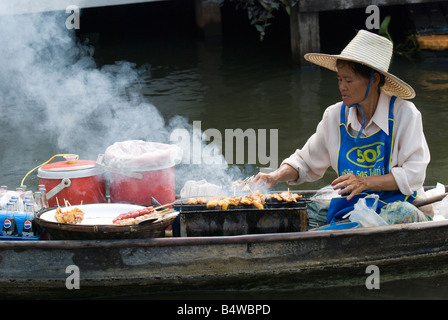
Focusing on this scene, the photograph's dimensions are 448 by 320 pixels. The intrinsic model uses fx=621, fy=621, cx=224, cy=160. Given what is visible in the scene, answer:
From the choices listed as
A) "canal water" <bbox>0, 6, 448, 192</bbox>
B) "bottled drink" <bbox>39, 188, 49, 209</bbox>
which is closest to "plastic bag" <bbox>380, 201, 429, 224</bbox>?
"bottled drink" <bbox>39, 188, 49, 209</bbox>

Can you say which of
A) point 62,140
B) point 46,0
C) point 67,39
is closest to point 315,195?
point 62,140

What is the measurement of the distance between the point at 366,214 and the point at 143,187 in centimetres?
165

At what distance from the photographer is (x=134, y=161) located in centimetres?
459

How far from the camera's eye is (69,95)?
1073 centimetres

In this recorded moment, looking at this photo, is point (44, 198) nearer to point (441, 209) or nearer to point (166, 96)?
point (441, 209)

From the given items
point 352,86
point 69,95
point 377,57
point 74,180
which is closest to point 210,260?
point 74,180

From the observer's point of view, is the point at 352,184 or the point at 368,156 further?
the point at 368,156

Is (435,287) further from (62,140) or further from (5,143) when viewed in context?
(5,143)

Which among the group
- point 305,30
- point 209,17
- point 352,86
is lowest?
point 352,86

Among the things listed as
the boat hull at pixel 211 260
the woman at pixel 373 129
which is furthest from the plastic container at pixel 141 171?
the woman at pixel 373 129

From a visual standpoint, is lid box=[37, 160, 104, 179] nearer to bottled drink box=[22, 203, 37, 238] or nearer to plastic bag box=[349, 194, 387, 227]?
bottled drink box=[22, 203, 37, 238]

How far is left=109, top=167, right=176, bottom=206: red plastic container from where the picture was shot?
184 inches

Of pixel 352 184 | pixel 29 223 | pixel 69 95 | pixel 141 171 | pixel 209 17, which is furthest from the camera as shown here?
pixel 209 17

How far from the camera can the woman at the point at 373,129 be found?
159 inches
